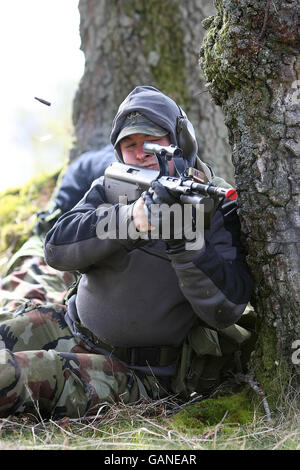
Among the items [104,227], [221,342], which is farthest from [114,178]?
[221,342]

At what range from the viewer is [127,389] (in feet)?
11.1

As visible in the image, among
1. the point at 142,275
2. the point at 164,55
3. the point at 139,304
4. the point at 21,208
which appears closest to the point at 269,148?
the point at 142,275

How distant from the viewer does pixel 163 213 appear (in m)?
2.81

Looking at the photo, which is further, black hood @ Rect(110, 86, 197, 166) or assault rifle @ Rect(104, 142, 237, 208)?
black hood @ Rect(110, 86, 197, 166)

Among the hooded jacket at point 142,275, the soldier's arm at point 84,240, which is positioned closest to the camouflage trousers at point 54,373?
the hooded jacket at point 142,275

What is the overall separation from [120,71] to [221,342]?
4366mm

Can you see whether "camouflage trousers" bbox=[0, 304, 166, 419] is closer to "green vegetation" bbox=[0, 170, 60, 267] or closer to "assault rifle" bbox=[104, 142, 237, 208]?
"assault rifle" bbox=[104, 142, 237, 208]

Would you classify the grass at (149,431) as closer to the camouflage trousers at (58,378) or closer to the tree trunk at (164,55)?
the camouflage trousers at (58,378)

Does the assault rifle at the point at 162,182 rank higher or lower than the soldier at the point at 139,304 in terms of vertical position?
higher

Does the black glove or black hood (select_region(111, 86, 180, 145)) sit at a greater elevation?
black hood (select_region(111, 86, 180, 145))

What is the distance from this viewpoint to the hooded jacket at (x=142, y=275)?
321 cm

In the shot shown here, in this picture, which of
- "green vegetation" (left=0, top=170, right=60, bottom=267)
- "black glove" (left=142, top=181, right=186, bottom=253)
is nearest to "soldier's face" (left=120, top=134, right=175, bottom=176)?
"black glove" (left=142, top=181, right=186, bottom=253)

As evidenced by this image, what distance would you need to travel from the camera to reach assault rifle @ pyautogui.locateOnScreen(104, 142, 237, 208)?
2.69 metres

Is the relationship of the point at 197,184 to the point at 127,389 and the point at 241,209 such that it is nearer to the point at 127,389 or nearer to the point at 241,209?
the point at 241,209
